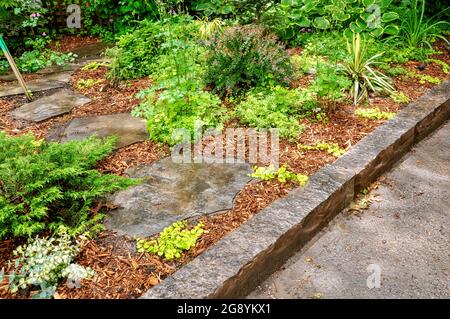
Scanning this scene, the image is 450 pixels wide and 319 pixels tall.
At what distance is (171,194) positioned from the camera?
2689mm

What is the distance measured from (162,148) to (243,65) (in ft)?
4.14

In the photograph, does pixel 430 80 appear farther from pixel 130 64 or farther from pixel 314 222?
pixel 130 64

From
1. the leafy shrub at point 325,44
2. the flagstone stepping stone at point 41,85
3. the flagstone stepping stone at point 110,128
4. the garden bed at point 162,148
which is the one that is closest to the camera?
the garden bed at point 162,148

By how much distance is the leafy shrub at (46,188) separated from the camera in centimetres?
226

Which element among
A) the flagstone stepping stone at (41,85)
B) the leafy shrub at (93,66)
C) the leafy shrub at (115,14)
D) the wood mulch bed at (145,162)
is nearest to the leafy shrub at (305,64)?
the wood mulch bed at (145,162)

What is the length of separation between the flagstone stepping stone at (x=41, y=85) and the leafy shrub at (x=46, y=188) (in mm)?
2311

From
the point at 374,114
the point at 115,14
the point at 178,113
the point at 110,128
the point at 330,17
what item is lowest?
the point at 374,114

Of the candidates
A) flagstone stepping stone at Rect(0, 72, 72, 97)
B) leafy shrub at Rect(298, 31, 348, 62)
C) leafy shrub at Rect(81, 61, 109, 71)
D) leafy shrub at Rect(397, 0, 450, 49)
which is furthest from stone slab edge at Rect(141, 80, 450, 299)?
leafy shrub at Rect(81, 61, 109, 71)

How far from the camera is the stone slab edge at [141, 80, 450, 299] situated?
1.97 meters

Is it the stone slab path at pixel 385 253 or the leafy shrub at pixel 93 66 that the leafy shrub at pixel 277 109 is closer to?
the stone slab path at pixel 385 253

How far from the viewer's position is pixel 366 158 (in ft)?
9.64

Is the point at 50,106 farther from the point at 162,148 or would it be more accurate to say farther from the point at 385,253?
the point at 385,253
